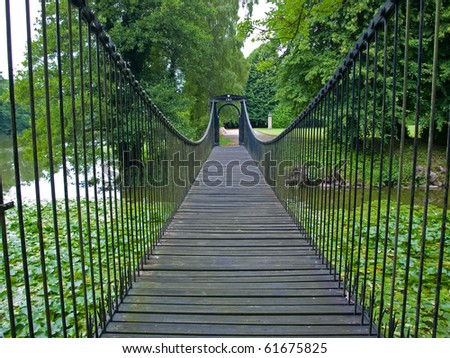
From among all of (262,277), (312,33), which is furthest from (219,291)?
(312,33)

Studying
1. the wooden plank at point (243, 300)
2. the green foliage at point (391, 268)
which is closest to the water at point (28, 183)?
the green foliage at point (391, 268)

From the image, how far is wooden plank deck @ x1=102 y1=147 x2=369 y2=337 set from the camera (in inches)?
66.1

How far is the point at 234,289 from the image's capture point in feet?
6.84

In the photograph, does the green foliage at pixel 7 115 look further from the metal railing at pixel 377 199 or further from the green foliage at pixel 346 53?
the green foliage at pixel 346 53

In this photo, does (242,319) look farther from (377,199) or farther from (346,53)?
(346,53)

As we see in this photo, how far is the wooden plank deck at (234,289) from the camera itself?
5.50 ft

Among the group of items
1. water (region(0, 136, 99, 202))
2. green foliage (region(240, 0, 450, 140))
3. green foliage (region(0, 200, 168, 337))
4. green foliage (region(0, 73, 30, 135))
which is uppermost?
green foliage (region(240, 0, 450, 140))

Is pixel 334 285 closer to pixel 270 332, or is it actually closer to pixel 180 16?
pixel 270 332

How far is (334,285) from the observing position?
2125mm

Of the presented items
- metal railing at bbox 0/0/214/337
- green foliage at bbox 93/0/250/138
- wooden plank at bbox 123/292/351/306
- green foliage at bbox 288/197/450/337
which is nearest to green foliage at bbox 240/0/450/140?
green foliage at bbox 93/0/250/138

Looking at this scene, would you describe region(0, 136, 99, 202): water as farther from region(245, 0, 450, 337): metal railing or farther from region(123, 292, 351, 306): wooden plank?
region(123, 292, 351, 306): wooden plank

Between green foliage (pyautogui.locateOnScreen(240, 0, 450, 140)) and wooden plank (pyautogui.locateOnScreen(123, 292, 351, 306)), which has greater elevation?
green foliage (pyautogui.locateOnScreen(240, 0, 450, 140))

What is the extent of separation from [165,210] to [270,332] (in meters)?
2.05

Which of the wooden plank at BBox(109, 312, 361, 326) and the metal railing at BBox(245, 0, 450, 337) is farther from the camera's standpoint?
the wooden plank at BBox(109, 312, 361, 326)
